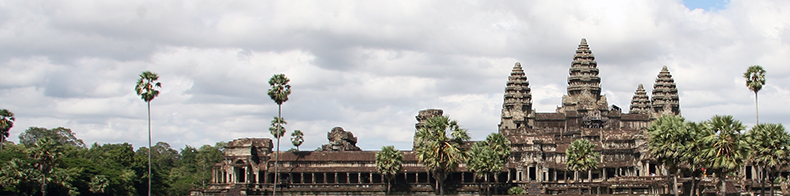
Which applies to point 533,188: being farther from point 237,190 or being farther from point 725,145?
point 725,145

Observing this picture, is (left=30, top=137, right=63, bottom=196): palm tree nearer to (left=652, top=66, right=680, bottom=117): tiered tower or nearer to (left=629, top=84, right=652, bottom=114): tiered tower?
(left=652, top=66, right=680, bottom=117): tiered tower

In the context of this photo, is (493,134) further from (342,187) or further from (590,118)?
Result: (590,118)

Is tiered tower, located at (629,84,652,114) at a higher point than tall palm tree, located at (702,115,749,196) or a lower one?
higher

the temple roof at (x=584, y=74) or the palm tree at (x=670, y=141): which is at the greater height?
the temple roof at (x=584, y=74)

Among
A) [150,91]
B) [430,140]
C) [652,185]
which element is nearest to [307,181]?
[150,91]

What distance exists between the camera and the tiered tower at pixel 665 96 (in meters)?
142

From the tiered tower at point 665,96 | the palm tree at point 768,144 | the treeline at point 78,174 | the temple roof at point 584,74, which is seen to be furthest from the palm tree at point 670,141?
the tiered tower at point 665,96

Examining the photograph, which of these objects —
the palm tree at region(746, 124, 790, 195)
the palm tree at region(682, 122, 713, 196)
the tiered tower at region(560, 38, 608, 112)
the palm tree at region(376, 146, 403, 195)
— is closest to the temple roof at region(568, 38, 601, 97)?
the tiered tower at region(560, 38, 608, 112)

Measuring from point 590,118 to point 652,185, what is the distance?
45.3 metres

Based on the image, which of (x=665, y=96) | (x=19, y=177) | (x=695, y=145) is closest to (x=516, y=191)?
(x=695, y=145)

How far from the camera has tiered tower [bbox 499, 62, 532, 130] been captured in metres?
138

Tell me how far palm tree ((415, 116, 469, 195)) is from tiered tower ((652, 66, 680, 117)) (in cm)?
7434

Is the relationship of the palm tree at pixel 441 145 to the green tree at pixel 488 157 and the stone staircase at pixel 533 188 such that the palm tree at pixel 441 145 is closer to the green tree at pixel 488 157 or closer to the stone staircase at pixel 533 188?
the green tree at pixel 488 157

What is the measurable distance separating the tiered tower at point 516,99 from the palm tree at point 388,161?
4388 centimetres
